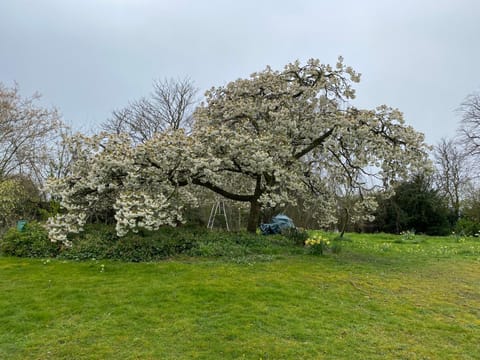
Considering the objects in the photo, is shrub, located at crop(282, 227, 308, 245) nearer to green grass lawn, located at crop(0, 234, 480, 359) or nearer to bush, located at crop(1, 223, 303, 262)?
bush, located at crop(1, 223, 303, 262)

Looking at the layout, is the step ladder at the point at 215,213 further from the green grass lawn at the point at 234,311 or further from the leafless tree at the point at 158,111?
the green grass lawn at the point at 234,311

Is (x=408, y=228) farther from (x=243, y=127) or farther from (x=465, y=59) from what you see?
(x=243, y=127)

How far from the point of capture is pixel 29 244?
9.66 meters

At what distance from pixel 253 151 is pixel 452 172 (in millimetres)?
24313

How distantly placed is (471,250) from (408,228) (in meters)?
10.5

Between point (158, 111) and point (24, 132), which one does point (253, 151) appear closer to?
point (24, 132)

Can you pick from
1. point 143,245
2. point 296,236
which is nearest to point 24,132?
point 143,245

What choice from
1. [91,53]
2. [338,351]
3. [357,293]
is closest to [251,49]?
[91,53]

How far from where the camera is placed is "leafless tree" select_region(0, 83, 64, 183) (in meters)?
14.2

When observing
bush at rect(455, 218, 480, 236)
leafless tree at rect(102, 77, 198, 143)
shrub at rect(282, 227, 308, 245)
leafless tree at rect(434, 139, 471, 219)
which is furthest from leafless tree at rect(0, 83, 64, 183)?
leafless tree at rect(434, 139, 471, 219)

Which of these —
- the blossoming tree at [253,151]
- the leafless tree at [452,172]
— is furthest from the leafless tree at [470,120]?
the blossoming tree at [253,151]

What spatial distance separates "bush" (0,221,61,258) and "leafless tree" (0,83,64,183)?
19.2 feet

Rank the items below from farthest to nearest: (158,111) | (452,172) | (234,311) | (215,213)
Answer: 1. (452,172)
2. (158,111)
3. (215,213)
4. (234,311)

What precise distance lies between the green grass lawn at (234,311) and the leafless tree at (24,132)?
816 centimetres
